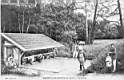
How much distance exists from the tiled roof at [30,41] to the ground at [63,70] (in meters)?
0.10

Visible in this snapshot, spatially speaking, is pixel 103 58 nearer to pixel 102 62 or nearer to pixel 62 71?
pixel 102 62

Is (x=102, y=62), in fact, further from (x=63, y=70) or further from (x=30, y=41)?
(x=30, y=41)

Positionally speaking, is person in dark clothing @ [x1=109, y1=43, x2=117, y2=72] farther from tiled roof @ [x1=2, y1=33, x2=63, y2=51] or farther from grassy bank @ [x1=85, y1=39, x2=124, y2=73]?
tiled roof @ [x1=2, y1=33, x2=63, y2=51]

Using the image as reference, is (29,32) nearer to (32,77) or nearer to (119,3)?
(32,77)

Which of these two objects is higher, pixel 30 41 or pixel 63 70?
pixel 30 41

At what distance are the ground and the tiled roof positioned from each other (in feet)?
0.32

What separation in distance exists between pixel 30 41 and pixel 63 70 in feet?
0.88

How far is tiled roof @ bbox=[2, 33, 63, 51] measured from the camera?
134 centimetres

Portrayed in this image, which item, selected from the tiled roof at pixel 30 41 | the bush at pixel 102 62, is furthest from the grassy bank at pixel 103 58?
the tiled roof at pixel 30 41

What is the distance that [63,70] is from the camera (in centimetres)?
138

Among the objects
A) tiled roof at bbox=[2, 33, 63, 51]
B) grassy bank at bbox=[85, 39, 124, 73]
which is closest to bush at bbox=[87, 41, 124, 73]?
grassy bank at bbox=[85, 39, 124, 73]

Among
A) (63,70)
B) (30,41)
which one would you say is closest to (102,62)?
(63,70)

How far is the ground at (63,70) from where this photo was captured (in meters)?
1.35

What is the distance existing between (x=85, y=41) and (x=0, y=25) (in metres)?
0.55
